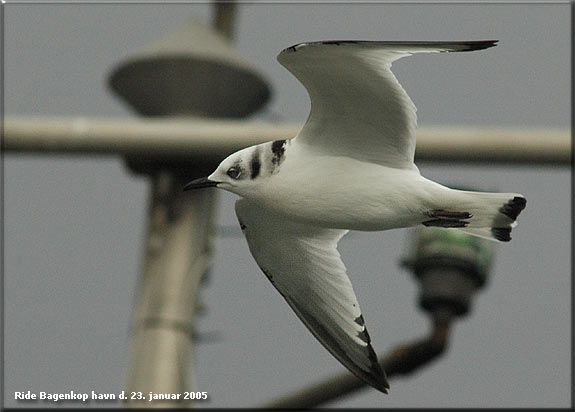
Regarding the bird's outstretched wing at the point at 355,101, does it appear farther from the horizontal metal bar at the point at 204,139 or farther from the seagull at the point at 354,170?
the horizontal metal bar at the point at 204,139

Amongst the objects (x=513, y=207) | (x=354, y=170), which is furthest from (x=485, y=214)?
(x=354, y=170)

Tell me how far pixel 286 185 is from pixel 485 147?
5661 mm

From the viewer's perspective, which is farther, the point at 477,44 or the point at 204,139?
the point at 204,139

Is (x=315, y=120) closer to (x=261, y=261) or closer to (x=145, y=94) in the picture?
(x=261, y=261)

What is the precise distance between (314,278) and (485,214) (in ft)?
2.33

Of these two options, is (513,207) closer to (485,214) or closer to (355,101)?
(485,214)

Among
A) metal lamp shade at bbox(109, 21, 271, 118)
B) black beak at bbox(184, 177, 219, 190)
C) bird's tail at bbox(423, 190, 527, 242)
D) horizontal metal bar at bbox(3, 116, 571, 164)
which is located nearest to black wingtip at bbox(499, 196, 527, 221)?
bird's tail at bbox(423, 190, 527, 242)

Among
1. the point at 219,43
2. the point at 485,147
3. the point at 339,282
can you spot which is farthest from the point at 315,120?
the point at 219,43

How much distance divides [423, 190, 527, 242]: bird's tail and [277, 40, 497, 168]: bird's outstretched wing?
0.55 feet

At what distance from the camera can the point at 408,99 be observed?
3.12 metres

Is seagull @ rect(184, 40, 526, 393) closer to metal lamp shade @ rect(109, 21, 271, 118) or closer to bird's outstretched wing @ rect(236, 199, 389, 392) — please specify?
bird's outstretched wing @ rect(236, 199, 389, 392)

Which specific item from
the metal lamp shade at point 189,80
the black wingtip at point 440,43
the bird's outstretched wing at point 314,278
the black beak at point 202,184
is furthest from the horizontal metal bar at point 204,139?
the black wingtip at point 440,43

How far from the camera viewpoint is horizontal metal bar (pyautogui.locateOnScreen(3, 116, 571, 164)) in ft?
25.5

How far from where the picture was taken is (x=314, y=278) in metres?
3.74
